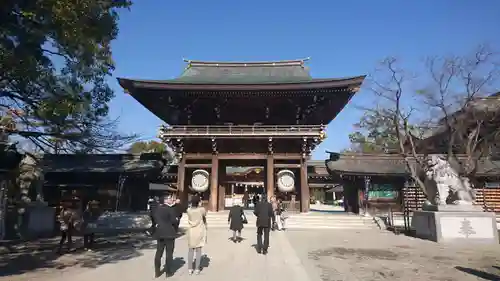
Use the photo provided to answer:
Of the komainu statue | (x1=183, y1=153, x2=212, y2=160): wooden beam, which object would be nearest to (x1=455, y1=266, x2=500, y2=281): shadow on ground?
the komainu statue

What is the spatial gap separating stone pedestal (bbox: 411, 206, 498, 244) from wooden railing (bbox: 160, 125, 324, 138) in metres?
8.91

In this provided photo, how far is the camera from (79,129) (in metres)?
10.6

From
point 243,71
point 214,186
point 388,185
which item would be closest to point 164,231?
point 214,186

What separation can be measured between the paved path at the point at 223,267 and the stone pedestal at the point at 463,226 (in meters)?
6.20

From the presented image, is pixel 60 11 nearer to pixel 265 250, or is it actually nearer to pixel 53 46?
pixel 53 46

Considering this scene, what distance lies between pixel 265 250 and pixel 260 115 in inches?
563

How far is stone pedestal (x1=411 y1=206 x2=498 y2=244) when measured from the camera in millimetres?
12070

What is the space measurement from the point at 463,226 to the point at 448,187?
5.27 feet

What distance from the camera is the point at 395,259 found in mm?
8680

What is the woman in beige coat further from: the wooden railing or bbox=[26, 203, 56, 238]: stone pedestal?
the wooden railing

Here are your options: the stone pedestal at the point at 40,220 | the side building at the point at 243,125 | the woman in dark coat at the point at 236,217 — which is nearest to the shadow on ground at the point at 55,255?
the stone pedestal at the point at 40,220

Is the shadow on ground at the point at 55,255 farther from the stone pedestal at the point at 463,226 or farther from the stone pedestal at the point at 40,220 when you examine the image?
the stone pedestal at the point at 463,226

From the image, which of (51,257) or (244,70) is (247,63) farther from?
(51,257)

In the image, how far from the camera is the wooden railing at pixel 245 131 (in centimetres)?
2017
